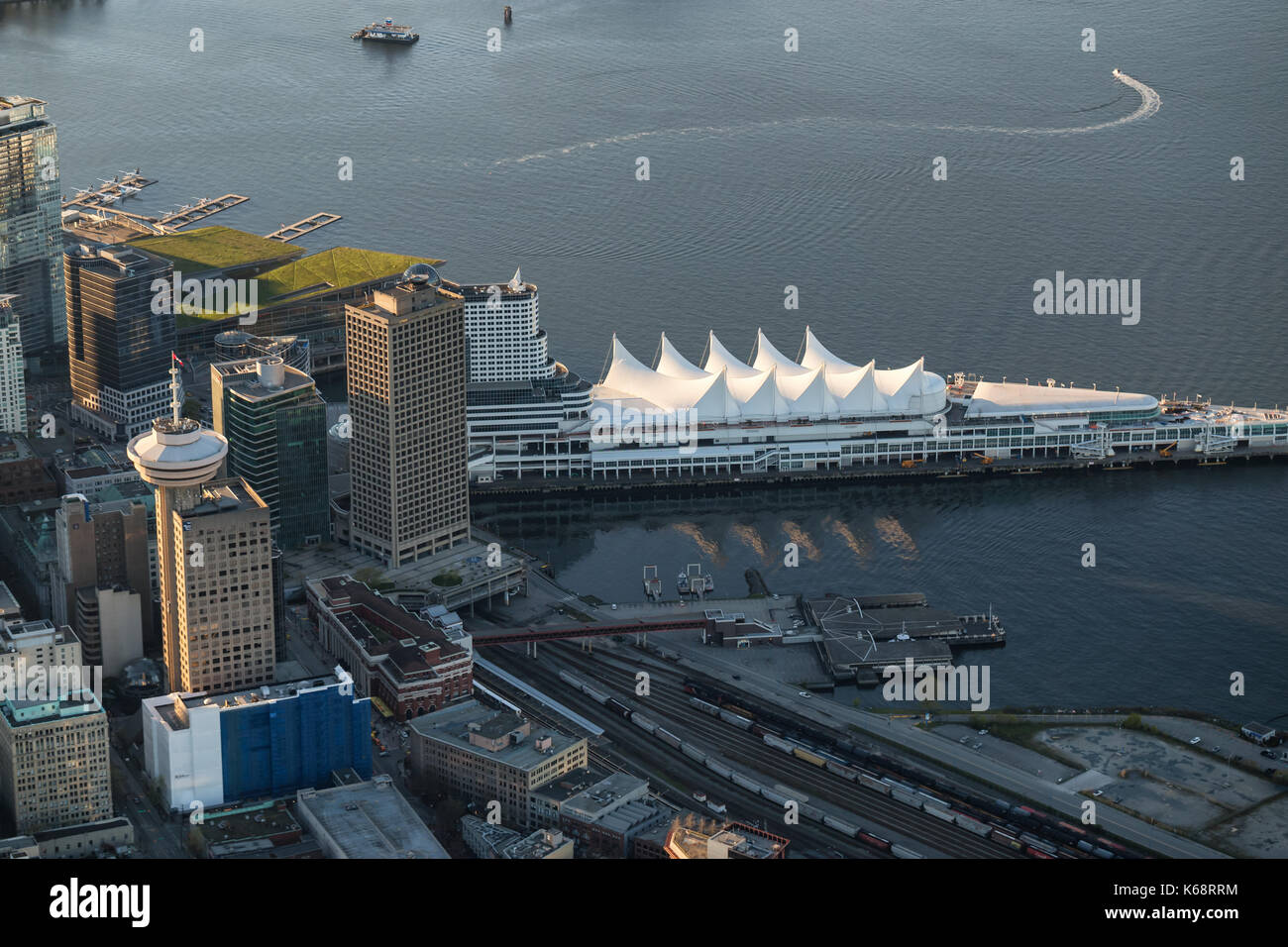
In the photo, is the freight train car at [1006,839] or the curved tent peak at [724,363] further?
the curved tent peak at [724,363]

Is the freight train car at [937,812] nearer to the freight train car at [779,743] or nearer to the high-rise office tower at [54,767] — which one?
the freight train car at [779,743]

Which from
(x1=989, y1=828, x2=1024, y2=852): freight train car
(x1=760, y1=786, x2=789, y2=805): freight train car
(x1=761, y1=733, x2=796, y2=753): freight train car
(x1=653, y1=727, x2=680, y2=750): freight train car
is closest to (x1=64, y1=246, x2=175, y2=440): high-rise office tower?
(x1=653, y1=727, x2=680, y2=750): freight train car

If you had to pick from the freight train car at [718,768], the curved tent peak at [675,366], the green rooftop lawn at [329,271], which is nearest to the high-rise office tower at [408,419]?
the curved tent peak at [675,366]

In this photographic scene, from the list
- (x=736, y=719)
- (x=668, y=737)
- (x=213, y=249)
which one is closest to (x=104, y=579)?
(x=668, y=737)

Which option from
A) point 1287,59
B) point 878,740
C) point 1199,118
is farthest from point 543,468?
point 1287,59

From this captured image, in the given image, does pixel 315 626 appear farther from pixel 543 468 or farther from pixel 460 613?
pixel 543 468

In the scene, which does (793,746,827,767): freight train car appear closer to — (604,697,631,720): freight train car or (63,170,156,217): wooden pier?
(604,697,631,720): freight train car

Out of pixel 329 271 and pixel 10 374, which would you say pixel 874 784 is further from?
pixel 329 271

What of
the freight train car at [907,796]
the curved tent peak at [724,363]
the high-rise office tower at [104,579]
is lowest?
the freight train car at [907,796]
